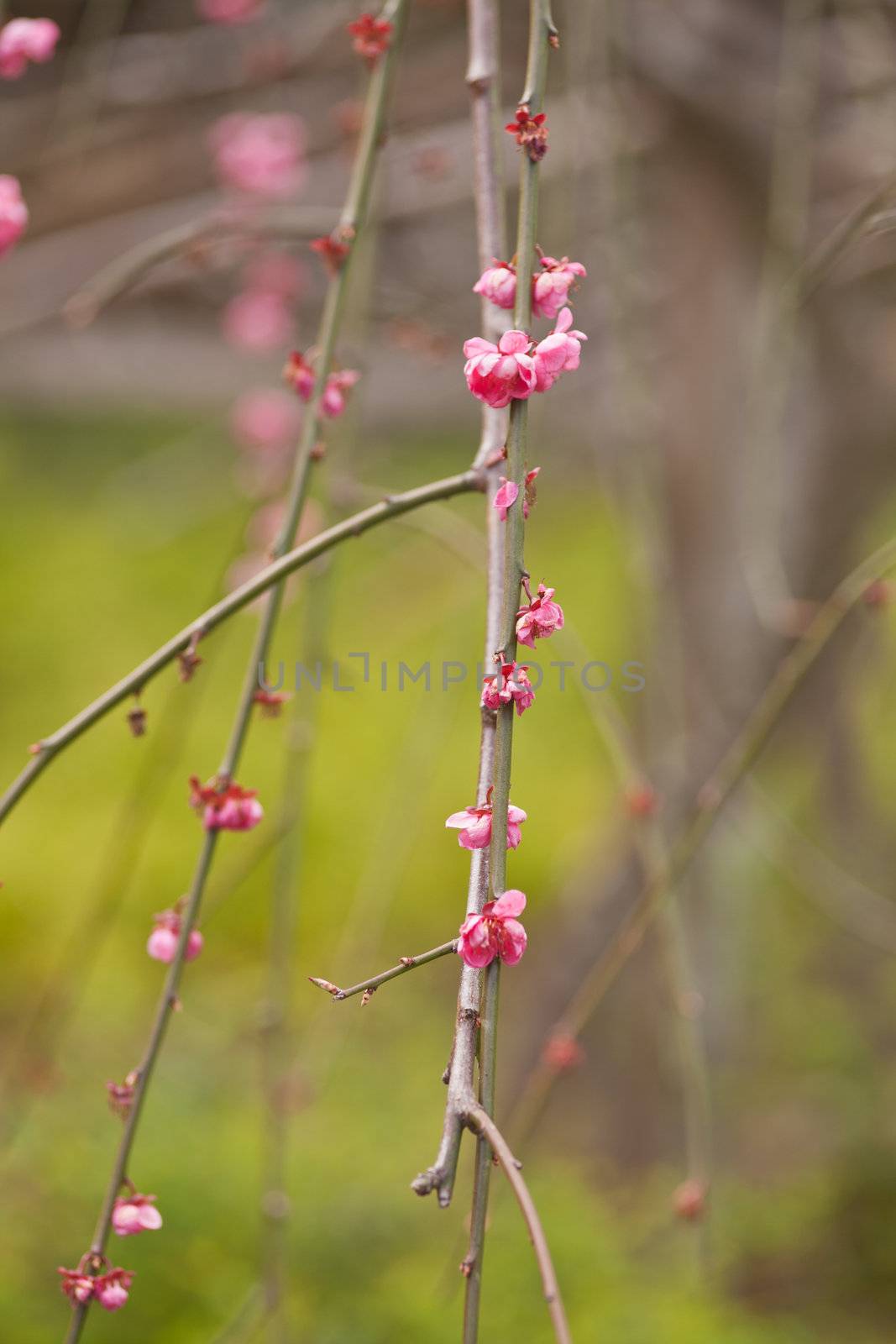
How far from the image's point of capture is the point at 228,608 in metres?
0.58

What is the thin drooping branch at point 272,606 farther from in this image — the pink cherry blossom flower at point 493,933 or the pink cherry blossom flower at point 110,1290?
the pink cherry blossom flower at point 493,933

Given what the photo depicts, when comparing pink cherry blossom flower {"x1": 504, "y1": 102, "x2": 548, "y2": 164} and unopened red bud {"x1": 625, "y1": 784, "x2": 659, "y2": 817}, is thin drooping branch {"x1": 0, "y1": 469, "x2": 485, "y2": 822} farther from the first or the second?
unopened red bud {"x1": 625, "y1": 784, "x2": 659, "y2": 817}

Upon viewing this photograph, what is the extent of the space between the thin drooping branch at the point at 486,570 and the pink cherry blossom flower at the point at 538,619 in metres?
0.01

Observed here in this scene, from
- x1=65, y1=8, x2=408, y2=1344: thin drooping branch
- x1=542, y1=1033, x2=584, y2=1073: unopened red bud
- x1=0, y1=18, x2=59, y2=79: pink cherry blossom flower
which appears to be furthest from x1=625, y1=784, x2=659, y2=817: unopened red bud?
Answer: x1=0, y1=18, x2=59, y2=79: pink cherry blossom flower

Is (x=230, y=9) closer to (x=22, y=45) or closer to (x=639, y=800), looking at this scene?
(x=22, y=45)

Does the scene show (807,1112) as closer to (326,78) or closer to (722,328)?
(722,328)

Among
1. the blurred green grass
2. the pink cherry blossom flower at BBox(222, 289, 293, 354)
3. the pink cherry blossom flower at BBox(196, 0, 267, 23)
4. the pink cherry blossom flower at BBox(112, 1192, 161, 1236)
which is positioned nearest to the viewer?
the pink cherry blossom flower at BBox(112, 1192, 161, 1236)

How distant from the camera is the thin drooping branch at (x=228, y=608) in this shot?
575 millimetres

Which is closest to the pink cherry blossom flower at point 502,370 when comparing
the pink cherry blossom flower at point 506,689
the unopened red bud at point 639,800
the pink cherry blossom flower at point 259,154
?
the pink cherry blossom flower at point 506,689

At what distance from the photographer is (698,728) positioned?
235cm

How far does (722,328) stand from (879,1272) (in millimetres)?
1684

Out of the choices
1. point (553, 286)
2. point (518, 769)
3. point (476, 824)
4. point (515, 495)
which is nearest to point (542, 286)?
point (553, 286)

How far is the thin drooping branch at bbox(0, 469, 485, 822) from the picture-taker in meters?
0.58

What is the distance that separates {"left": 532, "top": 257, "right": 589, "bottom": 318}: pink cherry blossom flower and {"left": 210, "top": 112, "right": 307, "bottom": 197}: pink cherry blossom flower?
1199 mm
